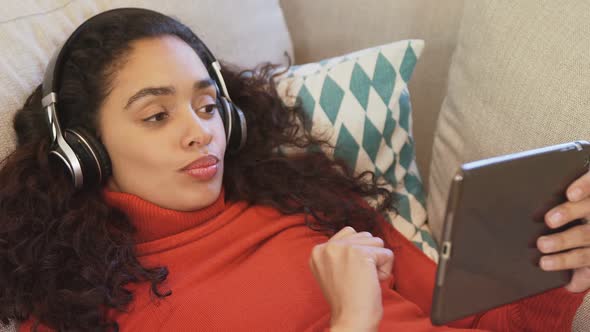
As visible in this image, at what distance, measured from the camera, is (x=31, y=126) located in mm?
956

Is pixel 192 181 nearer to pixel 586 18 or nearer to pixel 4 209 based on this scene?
pixel 4 209

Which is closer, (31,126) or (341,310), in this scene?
(341,310)

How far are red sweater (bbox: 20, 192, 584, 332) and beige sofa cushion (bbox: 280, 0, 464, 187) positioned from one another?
518mm

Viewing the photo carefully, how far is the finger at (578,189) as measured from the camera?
73cm

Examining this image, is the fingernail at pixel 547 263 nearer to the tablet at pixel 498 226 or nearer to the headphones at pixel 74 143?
the tablet at pixel 498 226

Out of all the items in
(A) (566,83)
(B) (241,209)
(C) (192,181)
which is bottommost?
(B) (241,209)

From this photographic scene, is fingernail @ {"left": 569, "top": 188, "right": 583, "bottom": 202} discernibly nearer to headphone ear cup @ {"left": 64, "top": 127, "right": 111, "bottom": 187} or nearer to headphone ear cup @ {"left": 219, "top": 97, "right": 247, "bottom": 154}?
headphone ear cup @ {"left": 219, "top": 97, "right": 247, "bottom": 154}

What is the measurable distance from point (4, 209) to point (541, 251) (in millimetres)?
840

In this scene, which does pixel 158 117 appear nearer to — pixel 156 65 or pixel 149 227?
pixel 156 65

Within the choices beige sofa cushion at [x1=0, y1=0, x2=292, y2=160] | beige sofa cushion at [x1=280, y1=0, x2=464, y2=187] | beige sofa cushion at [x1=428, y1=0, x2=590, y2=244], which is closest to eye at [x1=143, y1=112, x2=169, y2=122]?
beige sofa cushion at [x1=0, y1=0, x2=292, y2=160]

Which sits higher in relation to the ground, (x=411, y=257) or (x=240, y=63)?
(x=240, y=63)

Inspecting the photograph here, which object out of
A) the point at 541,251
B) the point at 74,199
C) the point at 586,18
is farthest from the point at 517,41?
the point at 74,199

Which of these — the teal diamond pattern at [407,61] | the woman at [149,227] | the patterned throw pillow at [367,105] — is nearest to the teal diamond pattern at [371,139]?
the patterned throw pillow at [367,105]

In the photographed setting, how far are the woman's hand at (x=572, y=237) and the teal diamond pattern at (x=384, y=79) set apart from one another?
49 cm
